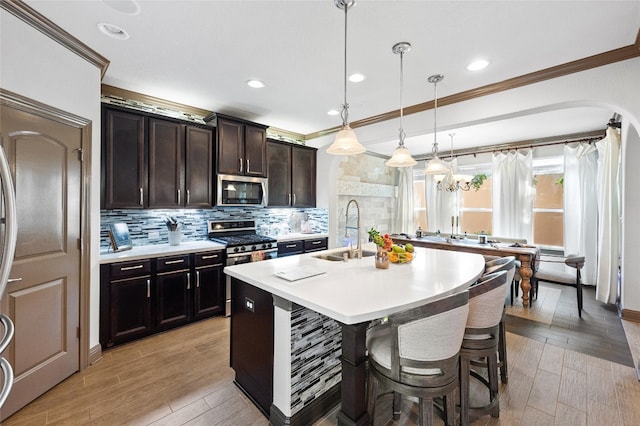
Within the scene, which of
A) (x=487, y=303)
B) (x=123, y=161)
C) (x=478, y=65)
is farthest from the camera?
(x=123, y=161)

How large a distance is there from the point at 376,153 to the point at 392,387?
5687mm

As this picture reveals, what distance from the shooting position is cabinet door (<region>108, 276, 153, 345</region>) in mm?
2664

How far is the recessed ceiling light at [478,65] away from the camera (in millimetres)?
2469

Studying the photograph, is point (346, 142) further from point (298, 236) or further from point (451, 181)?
point (451, 181)

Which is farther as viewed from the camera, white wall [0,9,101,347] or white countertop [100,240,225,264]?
white countertop [100,240,225,264]

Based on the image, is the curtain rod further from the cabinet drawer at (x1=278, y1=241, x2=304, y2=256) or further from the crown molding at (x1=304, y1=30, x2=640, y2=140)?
the cabinet drawer at (x1=278, y1=241, x2=304, y2=256)

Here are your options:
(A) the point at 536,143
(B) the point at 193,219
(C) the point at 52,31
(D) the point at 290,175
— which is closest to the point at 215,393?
(B) the point at 193,219

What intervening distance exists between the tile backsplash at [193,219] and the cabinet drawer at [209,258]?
606 mm

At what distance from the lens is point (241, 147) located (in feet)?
12.7

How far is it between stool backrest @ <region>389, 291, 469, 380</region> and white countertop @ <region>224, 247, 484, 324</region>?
93 mm

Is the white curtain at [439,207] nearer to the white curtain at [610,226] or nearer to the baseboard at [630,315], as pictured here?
the white curtain at [610,226]

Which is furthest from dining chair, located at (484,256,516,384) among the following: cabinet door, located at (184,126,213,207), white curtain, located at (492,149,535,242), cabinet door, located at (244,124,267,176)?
white curtain, located at (492,149,535,242)

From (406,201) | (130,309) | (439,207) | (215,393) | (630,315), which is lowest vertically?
(215,393)

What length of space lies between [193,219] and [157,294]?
1141mm
